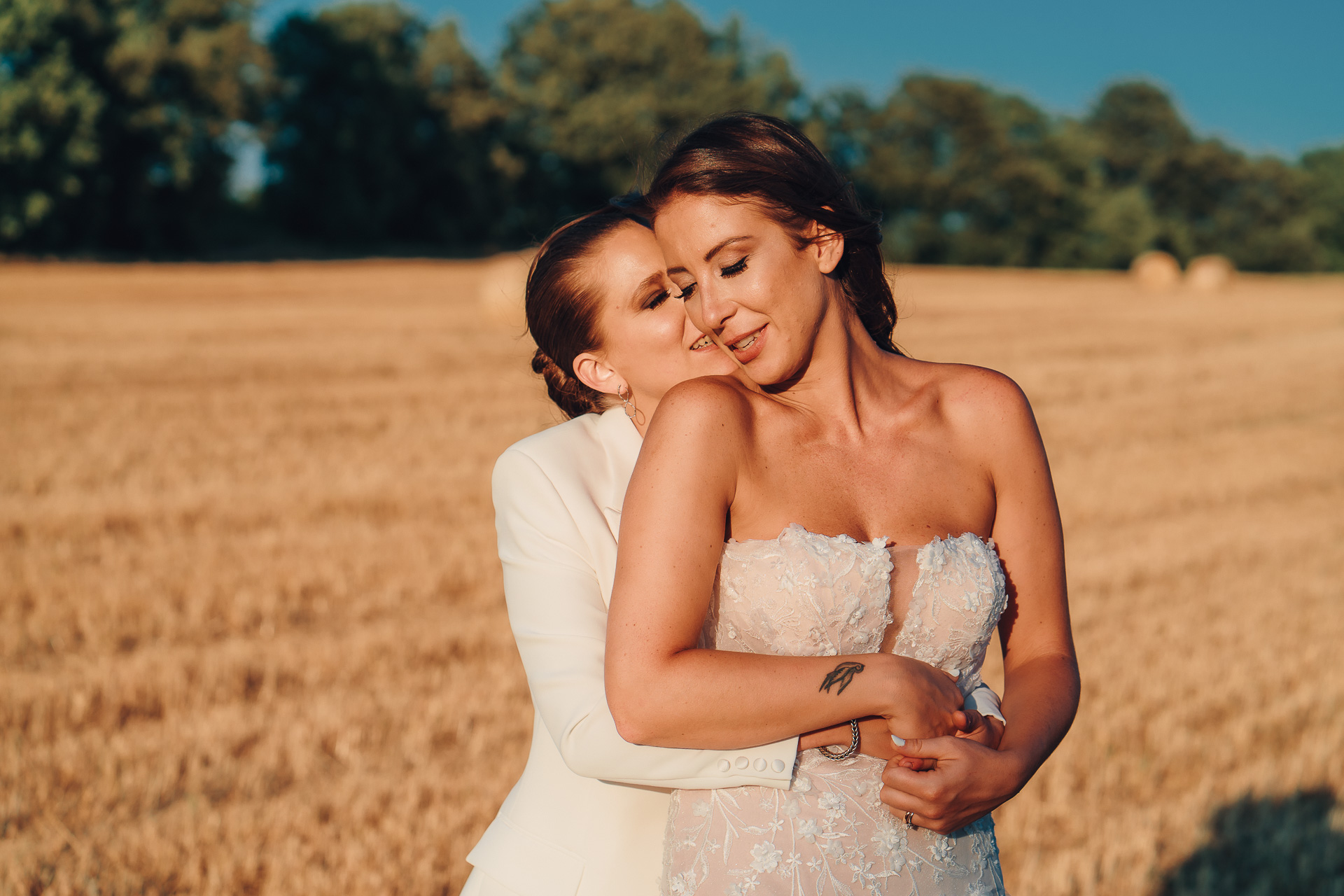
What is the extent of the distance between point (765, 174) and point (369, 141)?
53.4m

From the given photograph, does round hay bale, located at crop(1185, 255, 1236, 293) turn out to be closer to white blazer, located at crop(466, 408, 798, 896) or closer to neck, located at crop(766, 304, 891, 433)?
neck, located at crop(766, 304, 891, 433)

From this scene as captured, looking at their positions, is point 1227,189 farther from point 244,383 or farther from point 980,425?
point 980,425

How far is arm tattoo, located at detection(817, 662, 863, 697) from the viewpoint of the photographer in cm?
203

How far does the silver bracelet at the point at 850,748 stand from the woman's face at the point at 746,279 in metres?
0.74

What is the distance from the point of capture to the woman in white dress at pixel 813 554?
2029 millimetres

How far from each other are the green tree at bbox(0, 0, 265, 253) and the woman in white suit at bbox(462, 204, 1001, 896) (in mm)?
40828

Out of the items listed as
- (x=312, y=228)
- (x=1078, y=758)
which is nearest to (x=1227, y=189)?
(x=312, y=228)

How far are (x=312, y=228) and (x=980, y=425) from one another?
51939 millimetres

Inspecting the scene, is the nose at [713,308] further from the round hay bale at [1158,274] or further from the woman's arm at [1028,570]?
the round hay bale at [1158,274]

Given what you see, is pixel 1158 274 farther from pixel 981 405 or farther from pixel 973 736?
pixel 973 736

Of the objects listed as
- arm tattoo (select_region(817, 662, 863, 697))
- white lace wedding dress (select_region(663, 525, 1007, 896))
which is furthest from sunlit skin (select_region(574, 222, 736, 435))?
arm tattoo (select_region(817, 662, 863, 697))

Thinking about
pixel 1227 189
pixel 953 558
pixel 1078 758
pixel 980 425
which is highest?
pixel 1227 189

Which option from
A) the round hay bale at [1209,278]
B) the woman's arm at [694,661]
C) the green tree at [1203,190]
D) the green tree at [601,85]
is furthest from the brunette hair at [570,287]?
the green tree at [1203,190]

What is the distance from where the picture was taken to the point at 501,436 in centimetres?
1207
